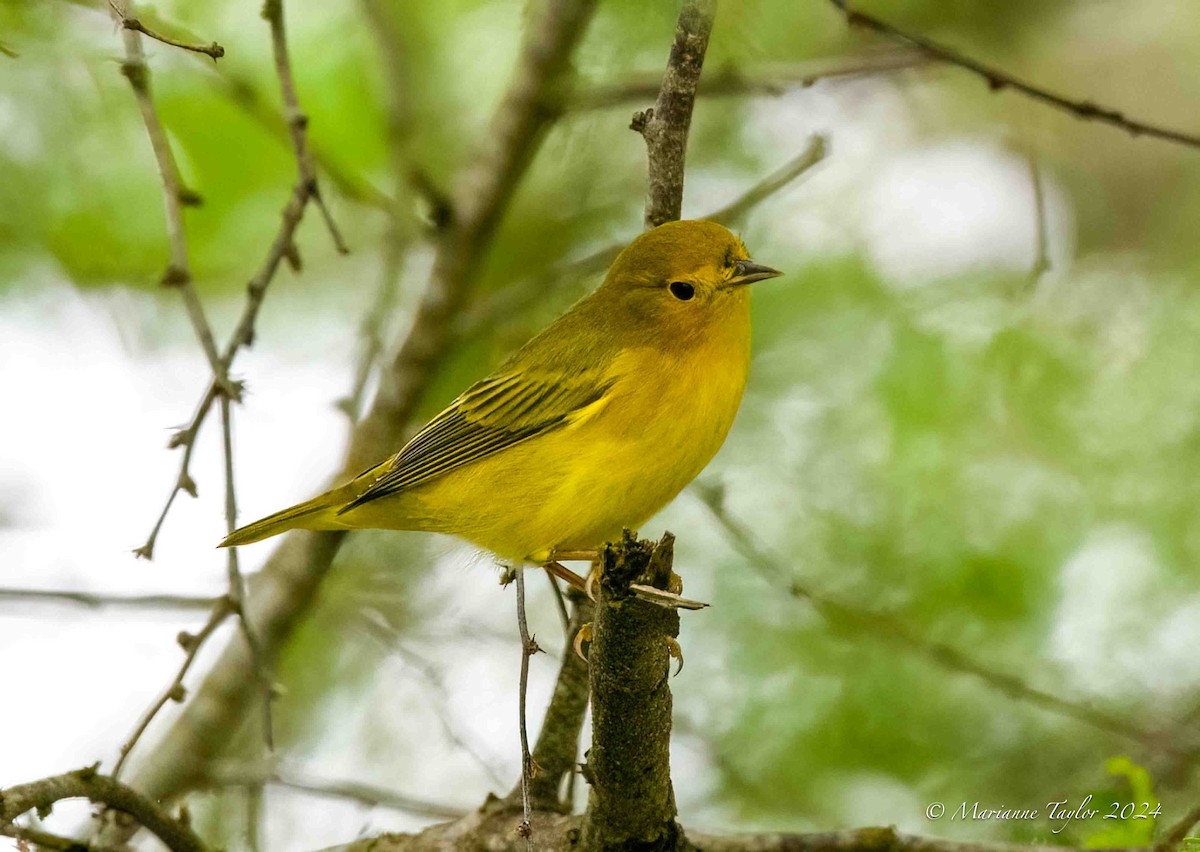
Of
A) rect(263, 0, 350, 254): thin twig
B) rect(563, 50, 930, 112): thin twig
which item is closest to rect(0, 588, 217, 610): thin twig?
→ rect(263, 0, 350, 254): thin twig

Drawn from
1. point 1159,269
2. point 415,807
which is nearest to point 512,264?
point 415,807

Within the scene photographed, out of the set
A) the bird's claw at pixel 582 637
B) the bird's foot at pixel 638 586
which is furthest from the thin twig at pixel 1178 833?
the bird's claw at pixel 582 637

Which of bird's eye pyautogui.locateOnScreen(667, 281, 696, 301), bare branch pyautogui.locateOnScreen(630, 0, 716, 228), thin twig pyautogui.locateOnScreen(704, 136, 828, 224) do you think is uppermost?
thin twig pyautogui.locateOnScreen(704, 136, 828, 224)

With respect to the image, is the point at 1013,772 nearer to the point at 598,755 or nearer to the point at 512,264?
the point at 598,755

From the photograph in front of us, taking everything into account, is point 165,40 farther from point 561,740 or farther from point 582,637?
point 561,740

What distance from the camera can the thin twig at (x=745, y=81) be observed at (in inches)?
176

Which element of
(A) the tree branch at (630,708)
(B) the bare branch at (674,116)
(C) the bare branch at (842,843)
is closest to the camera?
(A) the tree branch at (630,708)

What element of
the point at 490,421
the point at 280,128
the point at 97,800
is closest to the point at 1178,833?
the point at 490,421

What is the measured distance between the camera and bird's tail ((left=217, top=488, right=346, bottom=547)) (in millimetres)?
4246

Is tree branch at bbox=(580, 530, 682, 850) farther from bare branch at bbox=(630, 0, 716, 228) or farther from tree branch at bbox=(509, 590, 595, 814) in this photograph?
bare branch at bbox=(630, 0, 716, 228)

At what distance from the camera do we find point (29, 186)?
5453 millimetres

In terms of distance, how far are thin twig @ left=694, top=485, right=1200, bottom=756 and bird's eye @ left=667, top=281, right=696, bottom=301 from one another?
2.26 ft

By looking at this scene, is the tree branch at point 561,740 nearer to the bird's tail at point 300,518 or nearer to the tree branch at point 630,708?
the tree branch at point 630,708

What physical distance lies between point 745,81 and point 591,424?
169 centimetres
